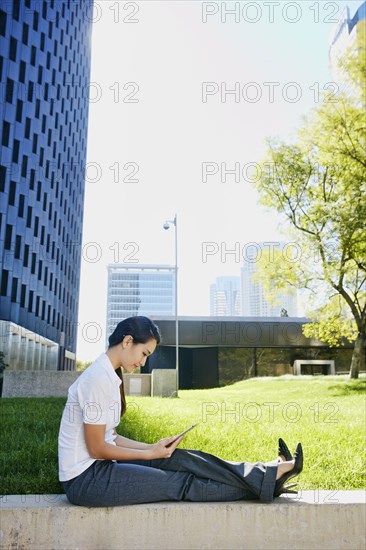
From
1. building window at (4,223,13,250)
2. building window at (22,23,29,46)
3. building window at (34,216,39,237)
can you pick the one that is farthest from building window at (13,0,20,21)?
building window at (4,223,13,250)

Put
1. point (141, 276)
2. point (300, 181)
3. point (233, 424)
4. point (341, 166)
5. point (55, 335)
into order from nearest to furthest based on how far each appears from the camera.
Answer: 1. point (233, 424)
2. point (341, 166)
3. point (300, 181)
4. point (55, 335)
5. point (141, 276)

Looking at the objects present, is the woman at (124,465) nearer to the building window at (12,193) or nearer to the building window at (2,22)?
the building window at (12,193)

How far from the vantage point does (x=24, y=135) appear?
38.7 metres

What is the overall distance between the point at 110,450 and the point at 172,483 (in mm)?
455

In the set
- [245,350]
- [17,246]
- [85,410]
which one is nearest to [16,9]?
[17,246]

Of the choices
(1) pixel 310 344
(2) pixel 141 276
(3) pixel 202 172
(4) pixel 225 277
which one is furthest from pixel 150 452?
(2) pixel 141 276

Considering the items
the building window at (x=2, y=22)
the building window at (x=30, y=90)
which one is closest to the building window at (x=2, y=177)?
the building window at (x=30, y=90)

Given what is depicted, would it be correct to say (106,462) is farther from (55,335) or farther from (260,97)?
(55,335)

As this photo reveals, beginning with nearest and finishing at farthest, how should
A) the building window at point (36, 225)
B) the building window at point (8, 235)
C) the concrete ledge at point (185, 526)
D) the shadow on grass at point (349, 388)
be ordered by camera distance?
the concrete ledge at point (185, 526), the shadow on grass at point (349, 388), the building window at point (8, 235), the building window at point (36, 225)

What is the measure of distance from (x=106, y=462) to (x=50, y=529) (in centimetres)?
49

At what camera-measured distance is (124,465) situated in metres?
3.15

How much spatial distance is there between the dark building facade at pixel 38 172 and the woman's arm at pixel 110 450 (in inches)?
1238

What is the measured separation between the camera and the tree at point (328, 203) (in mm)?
21062

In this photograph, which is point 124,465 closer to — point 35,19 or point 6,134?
point 6,134
